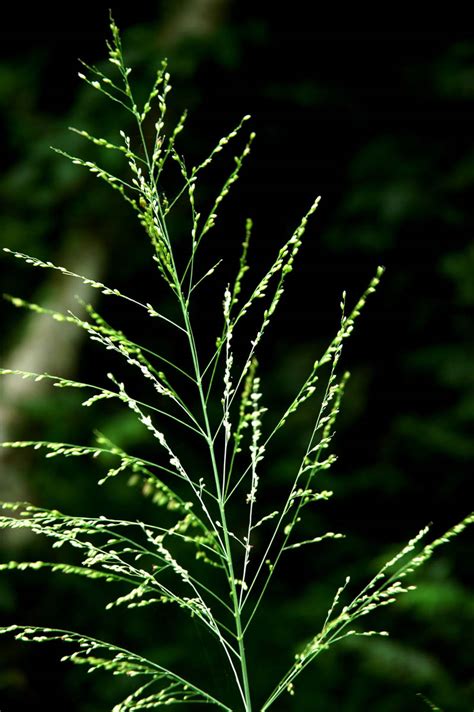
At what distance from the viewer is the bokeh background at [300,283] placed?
10.7 ft

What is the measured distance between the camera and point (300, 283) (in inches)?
179

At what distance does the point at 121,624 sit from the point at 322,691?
791 millimetres

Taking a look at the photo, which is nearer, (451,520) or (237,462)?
(451,520)

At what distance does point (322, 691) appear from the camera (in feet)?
10.3

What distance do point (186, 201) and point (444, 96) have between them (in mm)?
1328

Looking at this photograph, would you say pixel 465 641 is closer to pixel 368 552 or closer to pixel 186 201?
pixel 368 552

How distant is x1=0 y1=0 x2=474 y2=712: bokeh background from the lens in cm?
327

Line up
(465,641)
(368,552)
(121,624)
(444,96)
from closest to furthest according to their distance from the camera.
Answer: (465,641) < (121,624) < (368,552) < (444,96)

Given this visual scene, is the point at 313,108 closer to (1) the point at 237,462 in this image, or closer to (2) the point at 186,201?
(2) the point at 186,201

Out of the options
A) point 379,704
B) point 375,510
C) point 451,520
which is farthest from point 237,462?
point 379,704

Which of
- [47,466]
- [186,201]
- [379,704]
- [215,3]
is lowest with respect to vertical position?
[379,704]

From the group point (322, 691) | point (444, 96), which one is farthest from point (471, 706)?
point (444, 96)

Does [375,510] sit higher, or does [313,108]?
[313,108]

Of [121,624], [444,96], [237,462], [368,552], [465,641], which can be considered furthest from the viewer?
[237,462]
